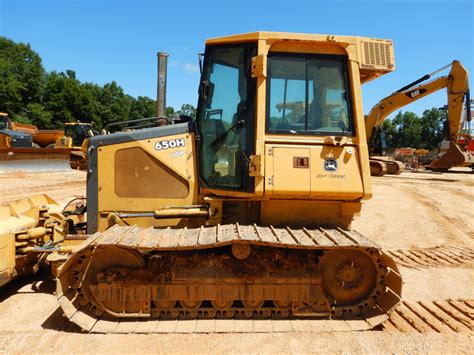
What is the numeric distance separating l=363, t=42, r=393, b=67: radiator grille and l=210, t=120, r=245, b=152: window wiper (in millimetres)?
1408

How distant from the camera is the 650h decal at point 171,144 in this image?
13.5ft

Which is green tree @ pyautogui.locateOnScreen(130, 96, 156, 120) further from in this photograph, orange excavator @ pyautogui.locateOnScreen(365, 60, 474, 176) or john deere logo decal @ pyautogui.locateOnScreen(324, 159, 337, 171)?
john deere logo decal @ pyautogui.locateOnScreen(324, 159, 337, 171)

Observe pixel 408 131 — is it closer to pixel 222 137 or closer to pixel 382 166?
pixel 382 166

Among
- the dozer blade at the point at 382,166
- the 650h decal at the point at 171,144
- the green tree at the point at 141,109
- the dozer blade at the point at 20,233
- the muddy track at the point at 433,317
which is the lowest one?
the muddy track at the point at 433,317

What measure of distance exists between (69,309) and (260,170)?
7.08ft

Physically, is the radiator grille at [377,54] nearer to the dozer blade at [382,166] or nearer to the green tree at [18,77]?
the dozer blade at [382,166]

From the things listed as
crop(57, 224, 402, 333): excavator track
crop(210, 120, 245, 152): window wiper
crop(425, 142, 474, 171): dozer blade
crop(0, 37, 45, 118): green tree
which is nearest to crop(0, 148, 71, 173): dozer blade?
crop(57, 224, 402, 333): excavator track

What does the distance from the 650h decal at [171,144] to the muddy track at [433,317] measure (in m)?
2.78

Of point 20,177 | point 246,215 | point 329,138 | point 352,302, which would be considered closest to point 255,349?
point 352,302

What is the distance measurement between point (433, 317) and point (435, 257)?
2.58 metres

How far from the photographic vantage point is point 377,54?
381cm

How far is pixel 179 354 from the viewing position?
3035 millimetres

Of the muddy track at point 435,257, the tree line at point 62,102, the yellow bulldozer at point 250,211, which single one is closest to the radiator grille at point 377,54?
the yellow bulldozer at point 250,211

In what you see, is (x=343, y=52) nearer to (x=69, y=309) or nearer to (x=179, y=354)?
(x=179, y=354)
